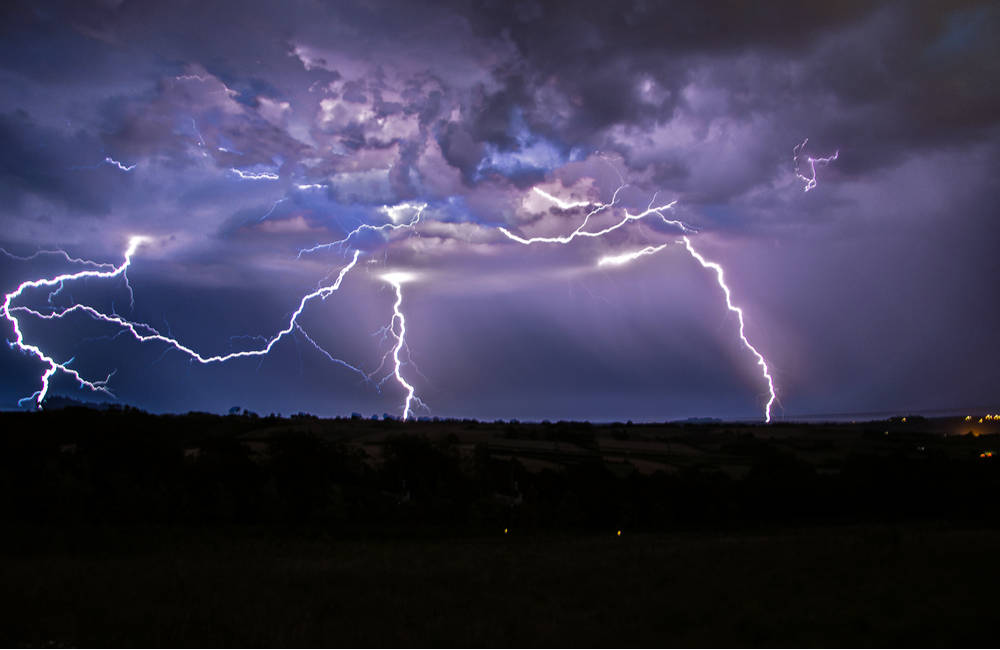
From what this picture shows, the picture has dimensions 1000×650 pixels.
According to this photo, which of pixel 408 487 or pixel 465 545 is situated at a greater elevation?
pixel 408 487

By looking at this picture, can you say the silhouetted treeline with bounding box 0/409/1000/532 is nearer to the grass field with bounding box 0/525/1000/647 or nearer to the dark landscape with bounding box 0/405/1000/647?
the dark landscape with bounding box 0/405/1000/647

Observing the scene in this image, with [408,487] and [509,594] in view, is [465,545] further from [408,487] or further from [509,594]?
[408,487]

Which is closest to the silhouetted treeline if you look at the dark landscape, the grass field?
the dark landscape

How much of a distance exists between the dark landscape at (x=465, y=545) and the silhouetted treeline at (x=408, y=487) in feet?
0.36

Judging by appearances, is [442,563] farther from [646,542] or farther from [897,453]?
[897,453]

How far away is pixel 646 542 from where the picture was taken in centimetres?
2083

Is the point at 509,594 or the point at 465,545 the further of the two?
the point at 465,545

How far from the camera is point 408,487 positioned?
97.7ft

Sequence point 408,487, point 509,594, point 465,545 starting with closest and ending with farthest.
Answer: point 509,594, point 465,545, point 408,487

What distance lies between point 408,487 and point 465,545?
9636 mm

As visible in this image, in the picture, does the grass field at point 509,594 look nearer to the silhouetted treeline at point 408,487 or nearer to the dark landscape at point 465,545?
the dark landscape at point 465,545

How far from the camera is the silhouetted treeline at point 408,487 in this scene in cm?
2502

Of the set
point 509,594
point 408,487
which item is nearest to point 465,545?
point 509,594

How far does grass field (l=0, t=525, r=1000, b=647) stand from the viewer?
8.95 m
